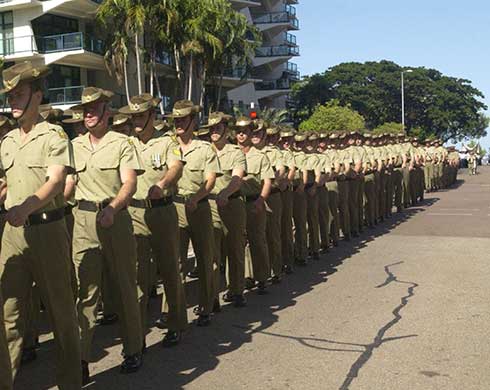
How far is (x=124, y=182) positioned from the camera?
490 centimetres

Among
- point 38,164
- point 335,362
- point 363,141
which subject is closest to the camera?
point 38,164

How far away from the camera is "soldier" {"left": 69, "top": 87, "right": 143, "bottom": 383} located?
4973 millimetres

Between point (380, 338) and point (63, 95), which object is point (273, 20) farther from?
point (380, 338)

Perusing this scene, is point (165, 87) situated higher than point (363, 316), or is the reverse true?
point (165, 87)

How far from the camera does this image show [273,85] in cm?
6506

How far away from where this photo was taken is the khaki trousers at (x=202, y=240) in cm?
641

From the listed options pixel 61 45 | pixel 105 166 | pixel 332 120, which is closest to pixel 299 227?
pixel 105 166

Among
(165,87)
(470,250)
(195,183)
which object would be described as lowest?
(470,250)

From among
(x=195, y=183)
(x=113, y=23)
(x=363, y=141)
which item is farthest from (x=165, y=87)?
(x=195, y=183)

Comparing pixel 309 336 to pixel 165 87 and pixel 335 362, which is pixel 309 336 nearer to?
pixel 335 362

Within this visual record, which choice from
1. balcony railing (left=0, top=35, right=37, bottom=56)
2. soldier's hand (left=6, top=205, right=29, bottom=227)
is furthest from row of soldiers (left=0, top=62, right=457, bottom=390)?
balcony railing (left=0, top=35, right=37, bottom=56)

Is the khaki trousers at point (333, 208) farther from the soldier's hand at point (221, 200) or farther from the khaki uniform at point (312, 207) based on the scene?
the soldier's hand at point (221, 200)

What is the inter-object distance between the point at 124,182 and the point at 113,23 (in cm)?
2635

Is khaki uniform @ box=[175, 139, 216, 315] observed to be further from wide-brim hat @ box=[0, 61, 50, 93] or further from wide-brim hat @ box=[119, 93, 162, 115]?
wide-brim hat @ box=[0, 61, 50, 93]
